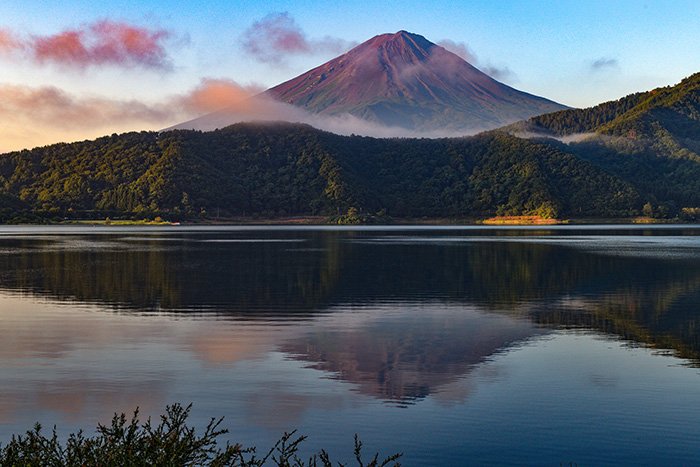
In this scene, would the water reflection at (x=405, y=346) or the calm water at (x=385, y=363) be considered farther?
the water reflection at (x=405, y=346)

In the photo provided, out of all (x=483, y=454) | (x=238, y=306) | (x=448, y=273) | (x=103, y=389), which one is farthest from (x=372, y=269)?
(x=483, y=454)

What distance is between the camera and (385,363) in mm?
18031

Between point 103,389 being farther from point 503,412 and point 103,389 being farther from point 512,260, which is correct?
point 512,260

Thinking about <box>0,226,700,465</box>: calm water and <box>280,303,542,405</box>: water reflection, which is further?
<box>280,303,542,405</box>: water reflection

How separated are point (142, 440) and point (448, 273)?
36.7 m

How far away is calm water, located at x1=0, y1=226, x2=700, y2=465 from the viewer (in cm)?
1238

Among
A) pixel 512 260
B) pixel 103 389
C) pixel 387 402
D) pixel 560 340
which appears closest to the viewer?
pixel 387 402

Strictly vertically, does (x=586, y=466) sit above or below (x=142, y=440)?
below

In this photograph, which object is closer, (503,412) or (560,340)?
(503,412)

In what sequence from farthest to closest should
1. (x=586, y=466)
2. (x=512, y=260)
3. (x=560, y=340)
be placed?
(x=512, y=260) → (x=560, y=340) → (x=586, y=466)

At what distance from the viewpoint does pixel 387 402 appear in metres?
14.2

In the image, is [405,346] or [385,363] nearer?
[385,363]

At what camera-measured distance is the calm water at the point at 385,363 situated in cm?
1238

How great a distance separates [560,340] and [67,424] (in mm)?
13163
